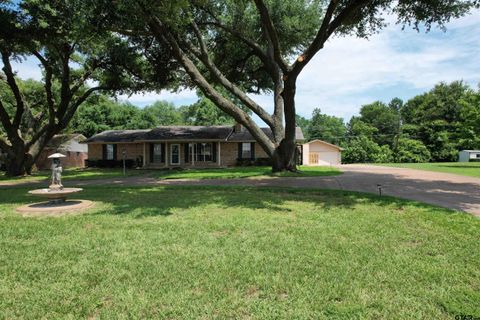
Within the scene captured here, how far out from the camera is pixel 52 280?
403 cm

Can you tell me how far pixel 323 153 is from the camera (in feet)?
147

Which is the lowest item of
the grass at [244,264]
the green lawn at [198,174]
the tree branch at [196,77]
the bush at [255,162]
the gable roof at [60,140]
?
the grass at [244,264]

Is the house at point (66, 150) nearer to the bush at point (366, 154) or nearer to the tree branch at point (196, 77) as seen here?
the tree branch at point (196, 77)

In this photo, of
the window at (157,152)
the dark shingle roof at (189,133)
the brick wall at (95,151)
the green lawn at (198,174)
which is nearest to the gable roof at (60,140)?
the brick wall at (95,151)

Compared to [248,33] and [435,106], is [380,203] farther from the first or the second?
[435,106]

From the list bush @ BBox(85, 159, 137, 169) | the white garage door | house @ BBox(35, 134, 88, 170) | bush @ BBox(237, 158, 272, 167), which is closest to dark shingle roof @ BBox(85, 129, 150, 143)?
bush @ BBox(85, 159, 137, 169)

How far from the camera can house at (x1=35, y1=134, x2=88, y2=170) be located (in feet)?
113

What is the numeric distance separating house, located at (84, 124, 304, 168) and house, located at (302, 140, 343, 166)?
14.2 m

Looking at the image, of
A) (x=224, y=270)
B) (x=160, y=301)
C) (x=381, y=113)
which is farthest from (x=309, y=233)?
(x=381, y=113)

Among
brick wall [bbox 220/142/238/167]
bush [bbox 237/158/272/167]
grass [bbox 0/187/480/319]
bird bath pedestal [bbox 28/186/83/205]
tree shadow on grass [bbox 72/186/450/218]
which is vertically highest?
brick wall [bbox 220/142/238/167]

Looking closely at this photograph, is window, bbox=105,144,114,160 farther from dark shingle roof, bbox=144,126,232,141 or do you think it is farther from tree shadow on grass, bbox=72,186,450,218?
tree shadow on grass, bbox=72,186,450,218

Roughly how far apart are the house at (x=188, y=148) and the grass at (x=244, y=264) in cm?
2128

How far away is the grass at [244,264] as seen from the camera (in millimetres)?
3344

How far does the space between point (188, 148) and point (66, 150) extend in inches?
598
